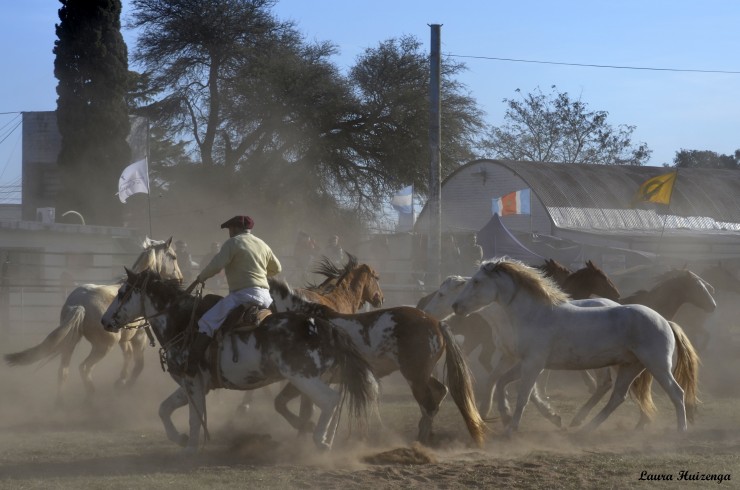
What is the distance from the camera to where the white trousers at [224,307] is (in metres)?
8.53

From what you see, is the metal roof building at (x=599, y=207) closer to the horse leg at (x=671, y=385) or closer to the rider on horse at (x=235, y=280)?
the horse leg at (x=671, y=385)

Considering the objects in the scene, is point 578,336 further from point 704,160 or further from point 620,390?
point 704,160

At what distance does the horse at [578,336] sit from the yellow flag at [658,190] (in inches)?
533

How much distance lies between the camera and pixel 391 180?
1529 inches

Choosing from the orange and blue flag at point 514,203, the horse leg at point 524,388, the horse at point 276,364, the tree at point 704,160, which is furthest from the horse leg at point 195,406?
the tree at point 704,160

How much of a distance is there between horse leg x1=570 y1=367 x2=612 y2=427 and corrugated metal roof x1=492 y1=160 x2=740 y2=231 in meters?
23.2

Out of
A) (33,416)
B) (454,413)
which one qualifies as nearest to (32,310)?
(33,416)

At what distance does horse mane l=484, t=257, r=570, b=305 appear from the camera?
9.45 meters

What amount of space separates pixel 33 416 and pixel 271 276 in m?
3.92

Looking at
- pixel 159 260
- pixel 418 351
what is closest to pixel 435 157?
pixel 159 260

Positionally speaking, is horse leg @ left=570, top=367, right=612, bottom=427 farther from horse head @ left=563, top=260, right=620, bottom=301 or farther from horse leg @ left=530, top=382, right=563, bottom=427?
horse head @ left=563, top=260, right=620, bottom=301

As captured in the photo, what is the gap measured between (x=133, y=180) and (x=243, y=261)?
13802 mm

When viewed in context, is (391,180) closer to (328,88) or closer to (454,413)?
(328,88)

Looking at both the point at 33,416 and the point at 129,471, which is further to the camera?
the point at 33,416
